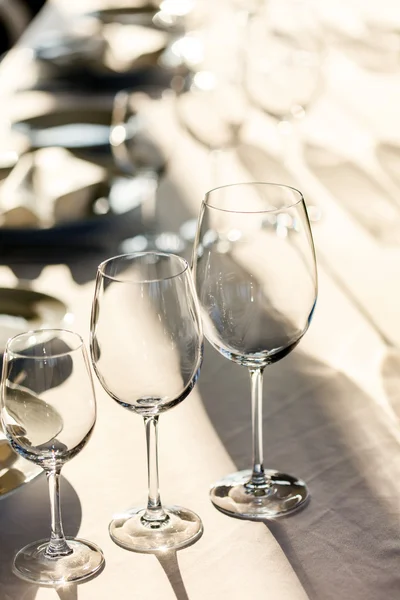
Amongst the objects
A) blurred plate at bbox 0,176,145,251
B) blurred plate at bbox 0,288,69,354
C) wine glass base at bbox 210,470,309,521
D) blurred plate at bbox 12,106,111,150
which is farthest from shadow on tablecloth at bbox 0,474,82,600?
blurred plate at bbox 12,106,111,150

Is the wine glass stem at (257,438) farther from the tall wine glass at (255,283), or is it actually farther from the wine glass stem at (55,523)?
the wine glass stem at (55,523)

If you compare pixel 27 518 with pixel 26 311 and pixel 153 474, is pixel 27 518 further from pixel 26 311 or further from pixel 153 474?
pixel 26 311

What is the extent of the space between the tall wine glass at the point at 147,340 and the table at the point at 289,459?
5 cm

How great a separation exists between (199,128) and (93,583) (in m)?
0.86

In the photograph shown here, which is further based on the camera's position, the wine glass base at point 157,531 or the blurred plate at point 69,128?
the blurred plate at point 69,128

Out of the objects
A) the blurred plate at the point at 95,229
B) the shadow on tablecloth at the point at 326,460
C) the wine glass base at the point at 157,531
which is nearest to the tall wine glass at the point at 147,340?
the wine glass base at the point at 157,531

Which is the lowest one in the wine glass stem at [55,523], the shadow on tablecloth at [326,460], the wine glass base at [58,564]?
the shadow on tablecloth at [326,460]

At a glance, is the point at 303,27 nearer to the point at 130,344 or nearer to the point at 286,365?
the point at 286,365

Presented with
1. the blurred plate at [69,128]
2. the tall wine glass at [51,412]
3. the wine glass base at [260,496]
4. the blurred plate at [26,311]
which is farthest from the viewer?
the blurred plate at [69,128]

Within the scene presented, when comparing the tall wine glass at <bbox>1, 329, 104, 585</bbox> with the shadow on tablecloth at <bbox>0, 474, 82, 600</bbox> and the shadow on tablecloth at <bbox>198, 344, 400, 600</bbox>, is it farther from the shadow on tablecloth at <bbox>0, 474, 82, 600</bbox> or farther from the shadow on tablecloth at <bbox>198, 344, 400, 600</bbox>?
the shadow on tablecloth at <bbox>198, 344, 400, 600</bbox>

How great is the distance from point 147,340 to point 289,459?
239 millimetres

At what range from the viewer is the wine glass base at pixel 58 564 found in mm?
729

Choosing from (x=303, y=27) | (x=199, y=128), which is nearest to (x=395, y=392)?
(x=199, y=128)

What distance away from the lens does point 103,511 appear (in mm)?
820
